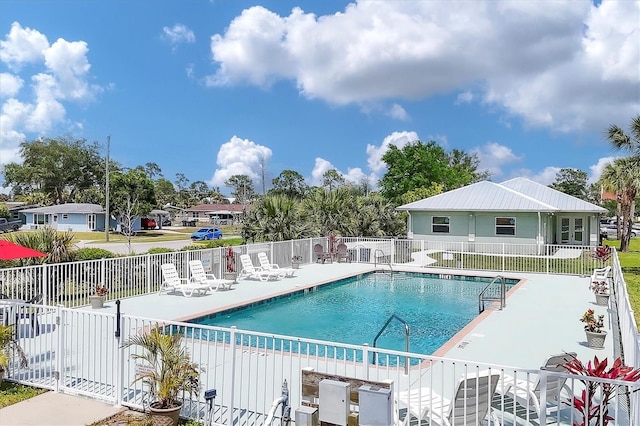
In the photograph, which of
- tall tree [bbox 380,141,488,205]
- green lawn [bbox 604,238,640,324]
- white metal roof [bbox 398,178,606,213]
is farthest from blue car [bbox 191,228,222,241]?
green lawn [bbox 604,238,640,324]

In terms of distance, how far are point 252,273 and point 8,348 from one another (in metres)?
11.2

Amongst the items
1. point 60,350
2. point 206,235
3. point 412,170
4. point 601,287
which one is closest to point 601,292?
point 601,287

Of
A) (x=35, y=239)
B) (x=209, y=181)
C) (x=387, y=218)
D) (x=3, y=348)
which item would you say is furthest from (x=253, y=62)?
(x=209, y=181)

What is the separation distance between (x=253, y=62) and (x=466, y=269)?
1455 centimetres

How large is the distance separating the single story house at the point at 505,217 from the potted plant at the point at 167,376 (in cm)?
2410

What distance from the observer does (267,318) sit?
1299 cm

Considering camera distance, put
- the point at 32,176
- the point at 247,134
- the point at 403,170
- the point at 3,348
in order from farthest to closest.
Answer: the point at 32,176 < the point at 247,134 < the point at 403,170 < the point at 3,348

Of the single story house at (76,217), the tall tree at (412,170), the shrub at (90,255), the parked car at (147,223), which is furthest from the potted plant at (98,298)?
the parked car at (147,223)

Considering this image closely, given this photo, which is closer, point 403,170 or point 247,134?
point 403,170

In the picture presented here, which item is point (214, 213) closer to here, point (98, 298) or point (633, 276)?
point (633, 276)

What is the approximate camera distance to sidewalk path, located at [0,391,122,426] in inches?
215

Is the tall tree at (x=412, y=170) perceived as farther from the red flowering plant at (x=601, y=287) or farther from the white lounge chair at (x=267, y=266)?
the red flowering plant at (x=601, y=287)

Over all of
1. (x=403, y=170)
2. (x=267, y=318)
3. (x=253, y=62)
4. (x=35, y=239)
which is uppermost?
(x=253, y=62)

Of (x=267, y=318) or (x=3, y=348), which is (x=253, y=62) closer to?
(x=267, y=318)
